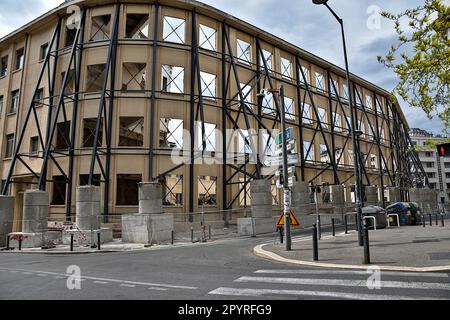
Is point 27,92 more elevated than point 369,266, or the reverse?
point 27,92

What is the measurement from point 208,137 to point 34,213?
12056 millimetres

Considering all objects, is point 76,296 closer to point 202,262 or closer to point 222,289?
point 222,289

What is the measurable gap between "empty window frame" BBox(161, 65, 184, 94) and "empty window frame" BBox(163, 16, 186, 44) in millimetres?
2099

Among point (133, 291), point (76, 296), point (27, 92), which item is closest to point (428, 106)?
point (133, 291)

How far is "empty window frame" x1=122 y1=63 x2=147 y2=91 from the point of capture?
2436 cm

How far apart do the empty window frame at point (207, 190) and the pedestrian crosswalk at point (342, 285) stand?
15.6 m

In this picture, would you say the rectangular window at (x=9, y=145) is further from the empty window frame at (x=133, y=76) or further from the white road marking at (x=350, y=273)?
the white road marking at (x=350, y=273)

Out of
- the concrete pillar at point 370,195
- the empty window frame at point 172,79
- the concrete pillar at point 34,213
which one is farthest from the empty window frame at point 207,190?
the concrete pillar at point 370,195

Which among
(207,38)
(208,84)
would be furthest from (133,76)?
(207,38)

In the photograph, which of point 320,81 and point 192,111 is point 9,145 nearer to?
point 192,111

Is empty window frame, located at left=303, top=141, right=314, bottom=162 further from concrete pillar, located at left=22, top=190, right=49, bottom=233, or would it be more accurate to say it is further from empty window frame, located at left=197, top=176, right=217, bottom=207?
concrete pillar, located at left=22, top=190, right=49, bottom=233
